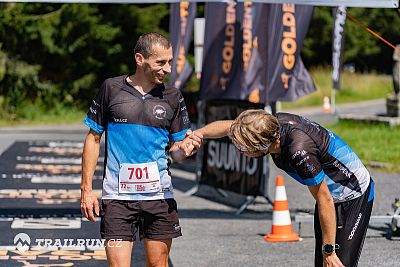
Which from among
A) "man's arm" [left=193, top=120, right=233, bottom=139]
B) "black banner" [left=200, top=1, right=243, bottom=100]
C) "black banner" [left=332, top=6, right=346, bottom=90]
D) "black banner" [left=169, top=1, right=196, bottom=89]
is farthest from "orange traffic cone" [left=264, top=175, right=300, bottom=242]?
"black banner" [left=332, top=6, right=346, bottom=90]

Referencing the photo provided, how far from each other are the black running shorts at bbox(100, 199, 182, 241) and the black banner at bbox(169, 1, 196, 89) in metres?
13.3

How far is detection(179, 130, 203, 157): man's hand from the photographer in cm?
618

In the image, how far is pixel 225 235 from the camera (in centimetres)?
1095

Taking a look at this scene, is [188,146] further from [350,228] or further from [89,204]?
[350,228]

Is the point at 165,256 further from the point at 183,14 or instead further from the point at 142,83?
the point at 183,14

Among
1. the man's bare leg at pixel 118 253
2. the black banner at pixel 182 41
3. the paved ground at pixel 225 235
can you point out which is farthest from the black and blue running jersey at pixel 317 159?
the black banner at pixel 182 41

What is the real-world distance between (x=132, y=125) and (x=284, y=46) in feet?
23.7

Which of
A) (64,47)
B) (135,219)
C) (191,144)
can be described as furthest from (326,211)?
(64,47)

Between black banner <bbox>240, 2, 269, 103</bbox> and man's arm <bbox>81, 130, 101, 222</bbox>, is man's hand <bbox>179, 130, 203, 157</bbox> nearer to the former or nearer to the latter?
man's arm <bbox>81, 130, 101, 222</bbox>

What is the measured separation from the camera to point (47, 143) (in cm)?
2288

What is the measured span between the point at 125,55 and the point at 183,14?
19167 millimetres

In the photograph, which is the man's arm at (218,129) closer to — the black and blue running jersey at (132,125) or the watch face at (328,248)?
the black and blue running jersey at (132,125)

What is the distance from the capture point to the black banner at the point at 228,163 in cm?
1254

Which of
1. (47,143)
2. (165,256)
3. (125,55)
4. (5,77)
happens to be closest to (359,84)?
(125,55)
